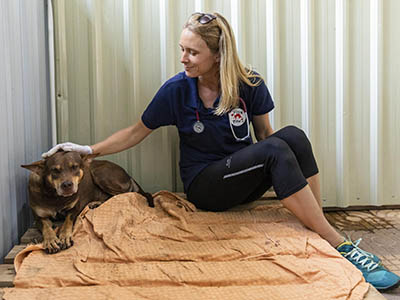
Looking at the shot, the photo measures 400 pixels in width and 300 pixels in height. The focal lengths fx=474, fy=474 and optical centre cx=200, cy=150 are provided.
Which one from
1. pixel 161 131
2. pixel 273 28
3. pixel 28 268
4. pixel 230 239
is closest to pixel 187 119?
pixel 161 131

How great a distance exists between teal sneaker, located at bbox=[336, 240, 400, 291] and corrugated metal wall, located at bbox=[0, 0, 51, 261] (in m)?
1.93

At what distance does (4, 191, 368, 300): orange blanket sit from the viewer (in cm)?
216

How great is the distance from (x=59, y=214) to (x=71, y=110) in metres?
0.93

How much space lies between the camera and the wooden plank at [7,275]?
2.30 metres

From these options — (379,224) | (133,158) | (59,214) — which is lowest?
(379,224)

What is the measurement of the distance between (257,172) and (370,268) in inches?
32.1

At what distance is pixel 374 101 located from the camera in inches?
147

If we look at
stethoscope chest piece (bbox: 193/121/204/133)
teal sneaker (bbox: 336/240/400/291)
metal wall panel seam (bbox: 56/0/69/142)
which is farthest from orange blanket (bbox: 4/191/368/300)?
metal wall panel seam (bbox: 56/0/69/142)

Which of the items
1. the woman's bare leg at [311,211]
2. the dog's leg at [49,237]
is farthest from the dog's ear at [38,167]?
the woman's bare leg at [311,211]

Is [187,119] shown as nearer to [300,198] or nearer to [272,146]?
[272,146]

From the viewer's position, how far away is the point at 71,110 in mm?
3553

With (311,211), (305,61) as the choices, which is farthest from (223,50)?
(311,211)

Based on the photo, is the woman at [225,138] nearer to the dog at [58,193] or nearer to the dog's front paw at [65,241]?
the dog at [58,193]

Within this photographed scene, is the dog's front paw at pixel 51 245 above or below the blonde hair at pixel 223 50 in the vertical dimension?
below
